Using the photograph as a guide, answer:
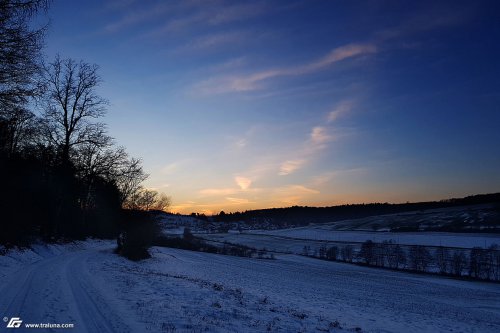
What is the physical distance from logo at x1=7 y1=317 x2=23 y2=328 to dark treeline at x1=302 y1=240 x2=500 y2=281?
70730mm

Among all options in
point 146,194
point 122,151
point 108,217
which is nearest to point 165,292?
point 122,151

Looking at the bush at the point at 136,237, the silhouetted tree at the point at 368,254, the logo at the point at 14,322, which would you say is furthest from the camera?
the silhouetted tree at the point at 368,254

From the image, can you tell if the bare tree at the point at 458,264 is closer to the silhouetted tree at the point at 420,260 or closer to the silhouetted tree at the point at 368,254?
the silhouetted tree at the point at 420,260

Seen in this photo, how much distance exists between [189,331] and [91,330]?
2.44 m

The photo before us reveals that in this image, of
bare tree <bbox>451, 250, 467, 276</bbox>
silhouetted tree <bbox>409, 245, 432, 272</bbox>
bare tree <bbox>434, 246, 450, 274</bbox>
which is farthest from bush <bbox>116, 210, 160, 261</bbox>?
bare tree <bbox>451, 250, 467, 276</bbox>

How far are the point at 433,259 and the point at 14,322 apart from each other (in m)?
84.2

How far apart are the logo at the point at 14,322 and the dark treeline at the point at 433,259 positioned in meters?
70.7

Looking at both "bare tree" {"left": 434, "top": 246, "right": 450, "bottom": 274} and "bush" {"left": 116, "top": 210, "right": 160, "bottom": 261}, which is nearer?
"bush" {"left": 116, "top": 210, "right": 160, "bottom": 261}

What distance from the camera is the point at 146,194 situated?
7656cm

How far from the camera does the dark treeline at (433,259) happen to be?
216 ft

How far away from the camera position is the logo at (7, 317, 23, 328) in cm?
883

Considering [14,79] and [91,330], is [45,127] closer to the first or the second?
[14,79]

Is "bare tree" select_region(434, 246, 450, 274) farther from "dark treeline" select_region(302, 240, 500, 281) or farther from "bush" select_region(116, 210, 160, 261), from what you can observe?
"bush" select_region(116, 210, 160, 261)

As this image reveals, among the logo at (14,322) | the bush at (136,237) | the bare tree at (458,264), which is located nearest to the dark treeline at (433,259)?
the bare tree at (458,264)
